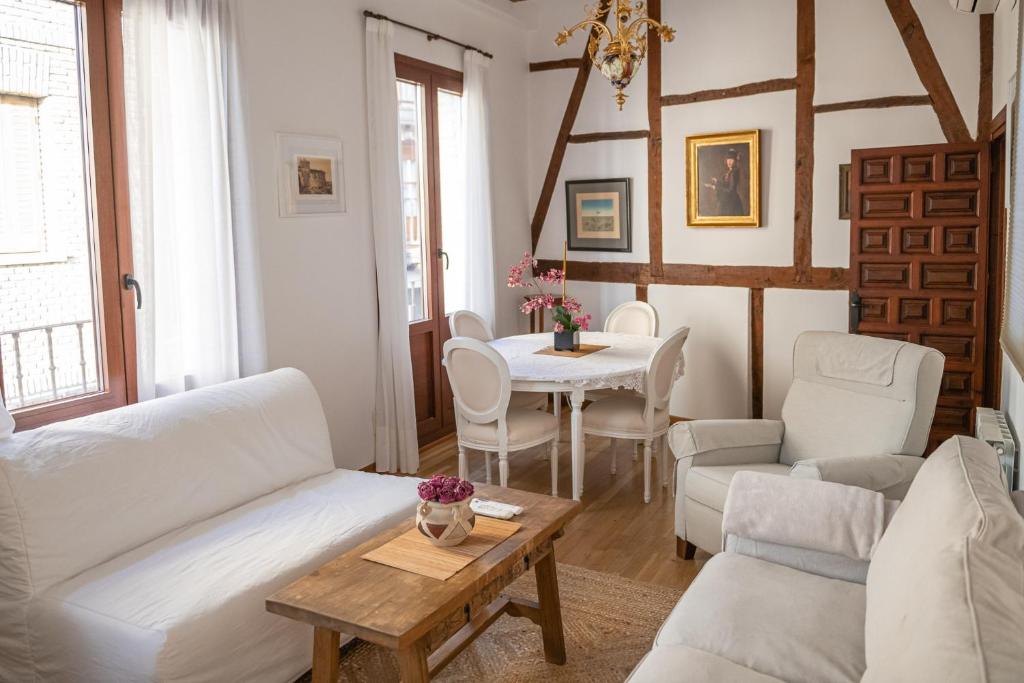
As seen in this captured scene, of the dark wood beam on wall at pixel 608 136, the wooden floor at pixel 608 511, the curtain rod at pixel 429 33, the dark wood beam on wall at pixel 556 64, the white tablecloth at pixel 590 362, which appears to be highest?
the dark wood beam on wall at pixel 556 64

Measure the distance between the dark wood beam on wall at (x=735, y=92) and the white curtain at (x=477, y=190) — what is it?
1317 mm

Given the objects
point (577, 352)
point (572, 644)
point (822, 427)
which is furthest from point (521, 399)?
point (572, 644)

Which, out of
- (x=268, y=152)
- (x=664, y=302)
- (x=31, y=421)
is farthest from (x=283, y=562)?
(x=664, y=302)

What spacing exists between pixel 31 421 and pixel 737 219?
4406 mm

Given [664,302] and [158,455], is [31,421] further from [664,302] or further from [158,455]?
[664,302]

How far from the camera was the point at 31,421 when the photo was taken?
124 inches

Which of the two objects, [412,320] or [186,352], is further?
[412,320]

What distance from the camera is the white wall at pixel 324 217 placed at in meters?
4.19

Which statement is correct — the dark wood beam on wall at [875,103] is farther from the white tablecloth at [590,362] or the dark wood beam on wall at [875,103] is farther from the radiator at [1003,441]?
the radiator at [1003,441]

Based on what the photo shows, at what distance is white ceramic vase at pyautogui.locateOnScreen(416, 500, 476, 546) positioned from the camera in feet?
8.33

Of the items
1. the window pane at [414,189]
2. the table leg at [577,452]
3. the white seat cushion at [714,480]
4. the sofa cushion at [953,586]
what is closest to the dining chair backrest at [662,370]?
the table leg at [577,452]

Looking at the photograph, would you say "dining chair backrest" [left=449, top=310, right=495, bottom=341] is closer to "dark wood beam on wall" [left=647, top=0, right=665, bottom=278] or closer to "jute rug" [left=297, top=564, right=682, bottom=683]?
"dark wood beam on wall" [left=647, top=0, right=665, bottom=278]

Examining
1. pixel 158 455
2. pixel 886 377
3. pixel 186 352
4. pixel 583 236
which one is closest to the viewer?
pixel 158 455

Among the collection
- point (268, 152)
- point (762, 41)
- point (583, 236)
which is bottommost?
point (583, 236)
